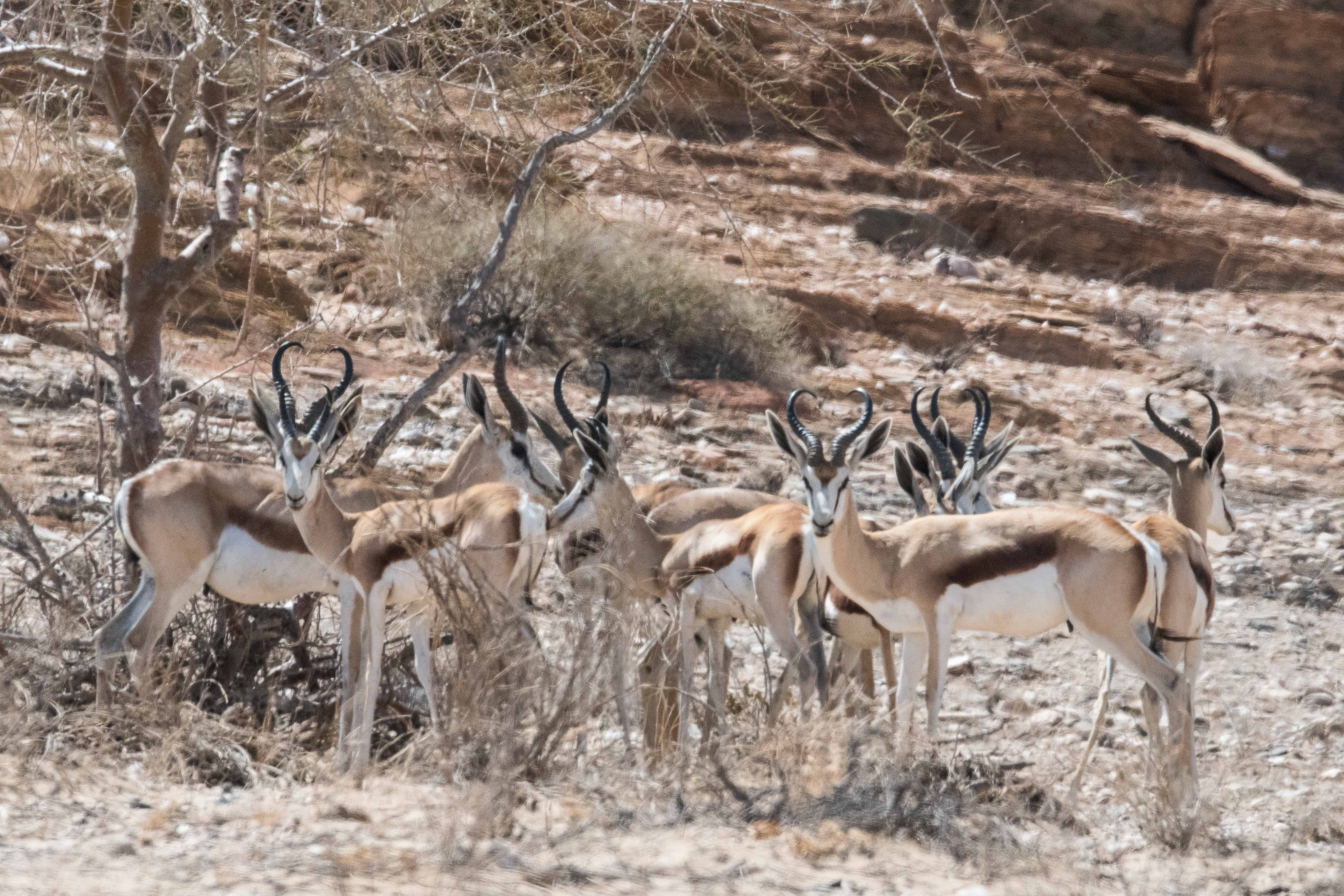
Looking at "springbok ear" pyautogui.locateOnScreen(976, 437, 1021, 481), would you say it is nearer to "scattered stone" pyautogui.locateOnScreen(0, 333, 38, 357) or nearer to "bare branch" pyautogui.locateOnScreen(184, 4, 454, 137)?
"bare branch" pyautogui.locateOnScreen(184, 4, 454, 137)

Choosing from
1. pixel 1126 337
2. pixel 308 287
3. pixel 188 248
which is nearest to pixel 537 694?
pixel 188 248

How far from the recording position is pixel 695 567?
7.12 meters

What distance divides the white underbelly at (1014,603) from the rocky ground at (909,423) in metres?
0.71

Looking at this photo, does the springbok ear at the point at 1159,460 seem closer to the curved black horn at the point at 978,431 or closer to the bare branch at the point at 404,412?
the curved black horn at the point at 978,431

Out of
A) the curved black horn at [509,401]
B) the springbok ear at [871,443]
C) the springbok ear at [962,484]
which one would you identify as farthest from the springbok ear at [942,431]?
the curved black horn at [509,401]

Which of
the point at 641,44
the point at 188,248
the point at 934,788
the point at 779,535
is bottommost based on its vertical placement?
the point at 934,788

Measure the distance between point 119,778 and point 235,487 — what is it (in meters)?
2.00

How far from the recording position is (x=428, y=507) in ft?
19.4

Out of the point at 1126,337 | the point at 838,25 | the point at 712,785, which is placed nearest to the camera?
the point at 712,785

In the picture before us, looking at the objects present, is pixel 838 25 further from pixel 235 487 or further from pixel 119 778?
pixel 119 778

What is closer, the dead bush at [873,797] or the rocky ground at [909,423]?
the rocky ground at [909,423]

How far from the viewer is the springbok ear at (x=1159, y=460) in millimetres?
8422

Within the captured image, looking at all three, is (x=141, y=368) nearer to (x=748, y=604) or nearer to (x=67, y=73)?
(x=67, y=73)

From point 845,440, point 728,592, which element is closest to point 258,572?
point 728,592
